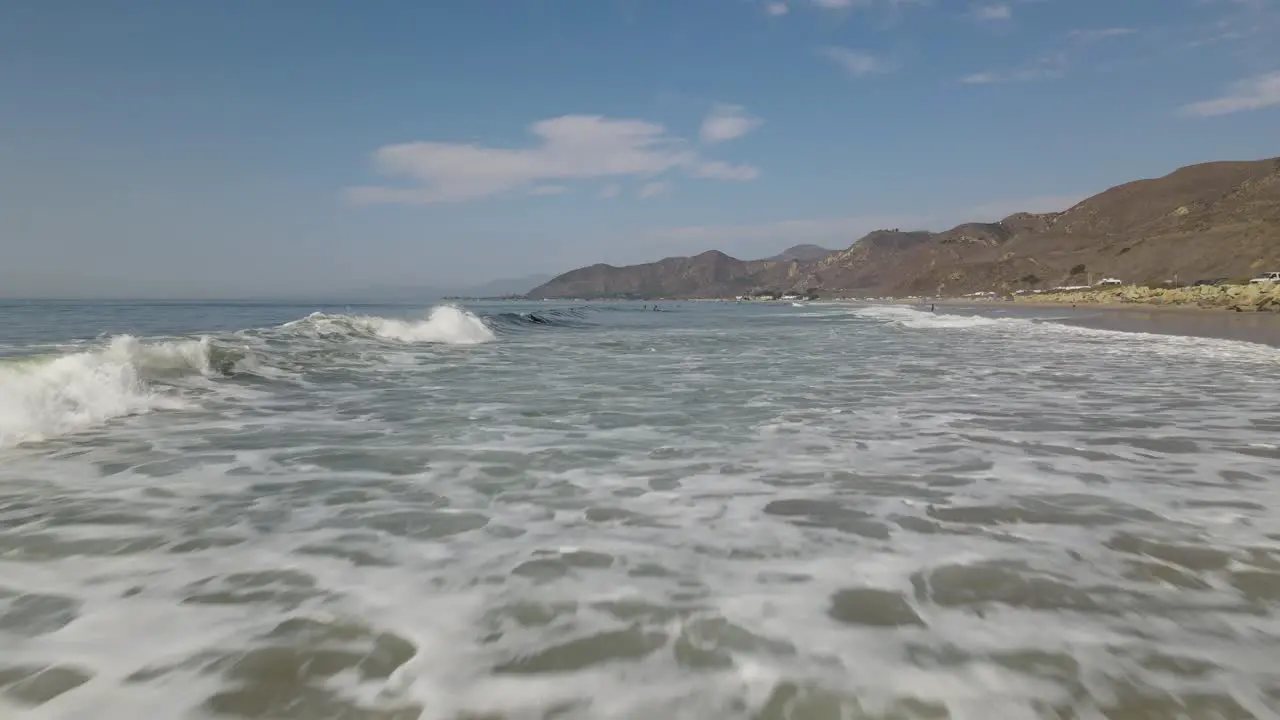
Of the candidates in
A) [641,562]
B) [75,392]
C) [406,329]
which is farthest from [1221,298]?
[75,392]

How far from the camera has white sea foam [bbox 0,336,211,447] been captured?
8.37m

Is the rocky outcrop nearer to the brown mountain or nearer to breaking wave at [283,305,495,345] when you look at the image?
breaking wave at [283,305,495,345]

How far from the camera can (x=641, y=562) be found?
14.0 feet

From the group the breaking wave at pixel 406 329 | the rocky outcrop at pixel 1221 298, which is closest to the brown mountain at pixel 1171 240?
the rocky outcrop at pixel 1221 298

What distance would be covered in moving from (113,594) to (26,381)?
7.49m

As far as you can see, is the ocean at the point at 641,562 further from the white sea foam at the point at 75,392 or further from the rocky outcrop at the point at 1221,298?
the rocky outcrop at the point at 1221,298

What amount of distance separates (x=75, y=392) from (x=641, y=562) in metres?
9.67

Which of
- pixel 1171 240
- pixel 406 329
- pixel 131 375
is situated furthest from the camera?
pixel 1171 240

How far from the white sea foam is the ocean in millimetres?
75

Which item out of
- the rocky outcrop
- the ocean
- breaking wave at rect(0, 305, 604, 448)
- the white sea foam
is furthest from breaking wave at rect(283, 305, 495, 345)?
the rocky outcrop

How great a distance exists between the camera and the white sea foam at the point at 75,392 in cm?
837

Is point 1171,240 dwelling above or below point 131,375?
above

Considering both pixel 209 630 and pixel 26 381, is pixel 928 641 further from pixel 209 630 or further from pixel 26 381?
pixel 26 381

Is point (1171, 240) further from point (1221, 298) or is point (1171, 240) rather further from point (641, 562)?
point (641, 562)
